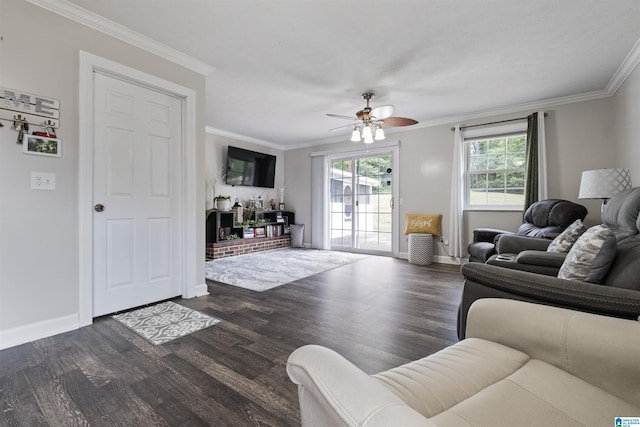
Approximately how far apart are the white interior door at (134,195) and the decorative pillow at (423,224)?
148 inches

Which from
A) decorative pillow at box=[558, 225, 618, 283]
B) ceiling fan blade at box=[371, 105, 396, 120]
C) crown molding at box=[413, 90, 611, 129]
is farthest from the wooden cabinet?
decorative pillow at box=[558, 225, 618, 283]

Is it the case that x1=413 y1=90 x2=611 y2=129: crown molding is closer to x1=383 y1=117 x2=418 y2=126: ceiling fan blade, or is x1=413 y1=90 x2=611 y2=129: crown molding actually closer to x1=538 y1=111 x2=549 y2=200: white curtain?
x1=538 y1=111 x2=549 y2=200: white curtain

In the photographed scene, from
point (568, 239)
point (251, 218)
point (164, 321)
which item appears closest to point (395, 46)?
point (568, 239)

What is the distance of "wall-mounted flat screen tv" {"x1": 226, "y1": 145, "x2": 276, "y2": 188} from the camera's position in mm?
5715

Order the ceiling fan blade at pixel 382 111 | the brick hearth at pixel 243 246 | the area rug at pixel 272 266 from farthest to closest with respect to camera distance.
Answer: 1. the brick hearth at pixel 243 246
2. the area rug at pixel 272 266
3. the ceiling fan blade at pixel 382 111

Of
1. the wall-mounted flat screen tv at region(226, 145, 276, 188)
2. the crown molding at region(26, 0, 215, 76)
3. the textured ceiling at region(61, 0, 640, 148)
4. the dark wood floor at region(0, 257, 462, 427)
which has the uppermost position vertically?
the textured ceiling at region(61, 0, 640, 148)

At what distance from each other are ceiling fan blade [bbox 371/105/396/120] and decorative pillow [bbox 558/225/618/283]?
2228mm

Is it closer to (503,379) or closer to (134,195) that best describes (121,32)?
(134,195)

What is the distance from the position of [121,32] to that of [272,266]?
10.9ft

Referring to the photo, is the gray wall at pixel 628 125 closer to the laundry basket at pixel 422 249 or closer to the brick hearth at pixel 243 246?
the laundry basket at pixel 422 249

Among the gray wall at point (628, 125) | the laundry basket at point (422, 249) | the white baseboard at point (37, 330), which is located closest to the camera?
the white baseboard at point (37, 330)

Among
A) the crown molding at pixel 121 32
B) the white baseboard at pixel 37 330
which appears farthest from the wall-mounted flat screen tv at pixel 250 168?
the white baseboard at pixel 37 330

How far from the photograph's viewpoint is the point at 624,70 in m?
2.99

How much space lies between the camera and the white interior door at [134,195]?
2.39m
